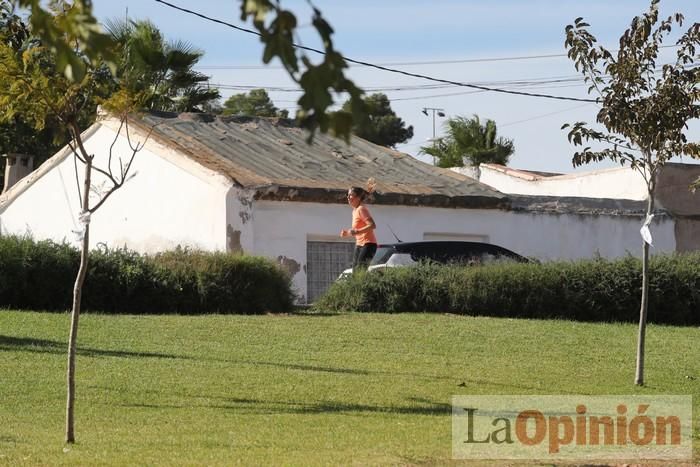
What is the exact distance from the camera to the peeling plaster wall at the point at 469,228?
84.1 feet

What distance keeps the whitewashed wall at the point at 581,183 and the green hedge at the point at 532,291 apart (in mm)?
11456

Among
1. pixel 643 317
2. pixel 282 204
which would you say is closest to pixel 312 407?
pixel 643 317

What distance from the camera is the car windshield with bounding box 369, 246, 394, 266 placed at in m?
21.8

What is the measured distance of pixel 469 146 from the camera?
45969mm

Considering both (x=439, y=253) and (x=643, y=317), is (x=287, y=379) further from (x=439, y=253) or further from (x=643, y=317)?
(x=439, y=253)

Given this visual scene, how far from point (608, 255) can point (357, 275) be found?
37.7 feet

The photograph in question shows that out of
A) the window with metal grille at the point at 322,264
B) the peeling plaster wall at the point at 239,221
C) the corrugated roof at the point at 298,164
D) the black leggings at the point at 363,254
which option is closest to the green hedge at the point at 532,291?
the black leggings at the point at 363,254

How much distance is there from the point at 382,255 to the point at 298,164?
22.2ft

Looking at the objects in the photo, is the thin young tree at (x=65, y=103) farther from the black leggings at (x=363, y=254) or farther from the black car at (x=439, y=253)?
the black car at (x=439, y=253)

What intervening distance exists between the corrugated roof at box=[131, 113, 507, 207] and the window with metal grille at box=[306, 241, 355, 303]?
3.92ft

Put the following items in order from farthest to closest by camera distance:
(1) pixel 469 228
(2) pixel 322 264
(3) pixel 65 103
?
(1) pixel 469 228 → (2) pixel 322 264 → (3) pixel 65 103

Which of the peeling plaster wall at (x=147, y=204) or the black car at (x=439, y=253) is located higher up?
the peeling plaster wall at (x=147, y=204)


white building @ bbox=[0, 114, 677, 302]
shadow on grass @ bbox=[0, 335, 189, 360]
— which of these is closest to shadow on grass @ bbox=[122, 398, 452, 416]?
shadow on grass @ bbox=[0, 335, 189, 360]

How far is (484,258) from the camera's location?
2341cm
